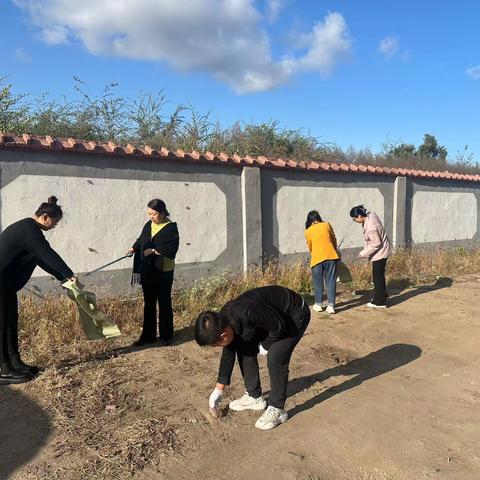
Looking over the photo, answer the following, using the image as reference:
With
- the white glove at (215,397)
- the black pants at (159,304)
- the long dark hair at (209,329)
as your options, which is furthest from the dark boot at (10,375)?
the long dark hair at (209,329)

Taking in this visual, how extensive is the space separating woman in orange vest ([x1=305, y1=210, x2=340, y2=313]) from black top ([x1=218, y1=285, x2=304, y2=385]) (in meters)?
3.35

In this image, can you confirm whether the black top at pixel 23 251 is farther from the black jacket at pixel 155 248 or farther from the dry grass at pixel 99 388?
the black jacket at pixel 155 248

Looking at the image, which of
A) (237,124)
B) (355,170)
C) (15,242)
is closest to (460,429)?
(15,242)

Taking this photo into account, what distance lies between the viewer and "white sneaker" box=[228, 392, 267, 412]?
3.86 metres

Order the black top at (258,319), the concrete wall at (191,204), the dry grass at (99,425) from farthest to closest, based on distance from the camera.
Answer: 1. the concrete wall at (191,204)
2. the black top at (258,319)
3. the dry grass at (99,425)

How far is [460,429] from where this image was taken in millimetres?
3654

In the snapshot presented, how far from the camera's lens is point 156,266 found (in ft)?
17.4

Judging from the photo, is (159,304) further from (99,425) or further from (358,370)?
(358,370)

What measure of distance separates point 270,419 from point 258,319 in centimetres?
81

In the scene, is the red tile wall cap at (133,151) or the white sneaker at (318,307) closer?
the red tile wall cap at (133,151)

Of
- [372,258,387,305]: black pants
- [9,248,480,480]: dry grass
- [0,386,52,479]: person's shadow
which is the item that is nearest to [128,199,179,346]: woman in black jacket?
[9,248,480,480]: dry grass

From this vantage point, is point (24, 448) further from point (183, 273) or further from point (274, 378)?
point (183, 273)

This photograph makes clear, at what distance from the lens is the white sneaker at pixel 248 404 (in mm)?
3855

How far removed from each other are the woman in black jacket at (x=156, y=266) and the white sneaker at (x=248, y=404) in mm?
1819
